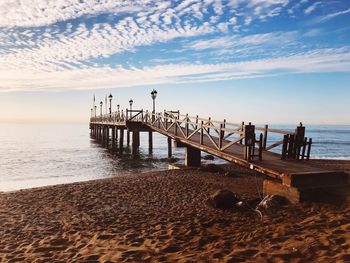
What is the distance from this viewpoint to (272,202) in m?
7.96

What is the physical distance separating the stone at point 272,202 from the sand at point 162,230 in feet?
0.89

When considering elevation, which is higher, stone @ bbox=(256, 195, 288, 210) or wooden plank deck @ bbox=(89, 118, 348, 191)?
wooden plank deck @ bbox=(89, 118, 348, 191)

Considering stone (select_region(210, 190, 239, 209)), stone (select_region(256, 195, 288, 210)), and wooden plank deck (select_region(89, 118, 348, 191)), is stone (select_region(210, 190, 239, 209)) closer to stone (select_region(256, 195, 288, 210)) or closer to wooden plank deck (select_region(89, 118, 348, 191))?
stone (select_region(256, 195, 288, 210))

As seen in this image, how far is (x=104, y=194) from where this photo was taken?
11375mm

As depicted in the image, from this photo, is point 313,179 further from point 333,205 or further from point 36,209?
point 36,209

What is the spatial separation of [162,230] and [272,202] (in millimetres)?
3077

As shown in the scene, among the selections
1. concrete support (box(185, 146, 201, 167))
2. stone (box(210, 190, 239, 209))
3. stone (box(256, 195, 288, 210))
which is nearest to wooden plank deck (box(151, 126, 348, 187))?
stone (box(256, 195, 288, 210))

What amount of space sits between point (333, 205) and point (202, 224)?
324cm

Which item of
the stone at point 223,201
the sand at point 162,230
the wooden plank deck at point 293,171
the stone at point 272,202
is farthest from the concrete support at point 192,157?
the stone at point 272,202

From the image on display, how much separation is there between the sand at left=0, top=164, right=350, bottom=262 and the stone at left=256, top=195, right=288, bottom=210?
270 mm

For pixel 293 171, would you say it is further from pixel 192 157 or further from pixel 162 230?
pixel 192 157

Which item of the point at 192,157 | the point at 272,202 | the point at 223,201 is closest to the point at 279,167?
the point at 272,202

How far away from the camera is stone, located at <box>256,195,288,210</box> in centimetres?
789

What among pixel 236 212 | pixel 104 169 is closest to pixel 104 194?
pixel 236 212
